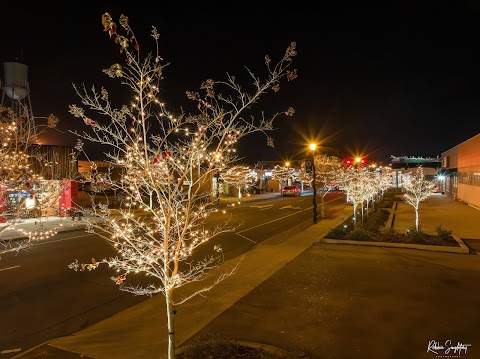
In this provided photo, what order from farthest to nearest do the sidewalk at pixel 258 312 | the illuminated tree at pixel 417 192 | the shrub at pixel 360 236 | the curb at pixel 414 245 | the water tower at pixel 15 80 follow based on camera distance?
the water tower at pixel 15 80 → the illuminated tree at pixel 417 192 → the shrub at pixel 360 236 → the curb at pixel 414 245 → the sidewalk at pixel 258 312

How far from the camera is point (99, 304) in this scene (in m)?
8.45

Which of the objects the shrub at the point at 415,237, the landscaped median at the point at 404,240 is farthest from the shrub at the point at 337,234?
the shrub at the point at 415,237

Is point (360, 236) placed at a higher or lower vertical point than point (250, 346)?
higher

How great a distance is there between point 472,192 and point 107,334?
31.3 meters

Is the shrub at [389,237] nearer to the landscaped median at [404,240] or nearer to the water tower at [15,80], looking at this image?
the landscaped median at [404,240]

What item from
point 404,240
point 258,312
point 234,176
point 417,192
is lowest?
point 258,312

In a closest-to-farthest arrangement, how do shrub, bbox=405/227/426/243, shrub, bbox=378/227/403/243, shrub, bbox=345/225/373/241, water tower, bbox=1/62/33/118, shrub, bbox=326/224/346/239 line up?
shrub, bbox=405/227/426/243, shrub, bbox=378/227/403/243, shrub, bbox=345/225/373/241, shrub, bbox=326/224/346/239, water tower, bbox=1/62/33/118

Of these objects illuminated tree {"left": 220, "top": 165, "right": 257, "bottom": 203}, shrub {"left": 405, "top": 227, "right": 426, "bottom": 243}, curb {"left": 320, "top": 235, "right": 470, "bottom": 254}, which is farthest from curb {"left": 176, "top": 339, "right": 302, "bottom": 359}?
shrub {"left": 405, "top": 227, "right": 426, "bottom": 243}

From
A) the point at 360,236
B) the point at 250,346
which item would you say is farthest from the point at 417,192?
the point at 250,346

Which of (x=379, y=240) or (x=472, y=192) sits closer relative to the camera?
(x=379, y=240)

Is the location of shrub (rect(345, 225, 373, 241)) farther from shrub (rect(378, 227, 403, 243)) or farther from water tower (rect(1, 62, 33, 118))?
water tower (rect(1, 62, 33, 118))

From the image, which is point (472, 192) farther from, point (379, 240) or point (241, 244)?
point (241, 244)

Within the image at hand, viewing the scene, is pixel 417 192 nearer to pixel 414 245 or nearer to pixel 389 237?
pixel 389 237

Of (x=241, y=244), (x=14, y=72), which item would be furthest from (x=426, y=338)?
(x=14, y=72)
